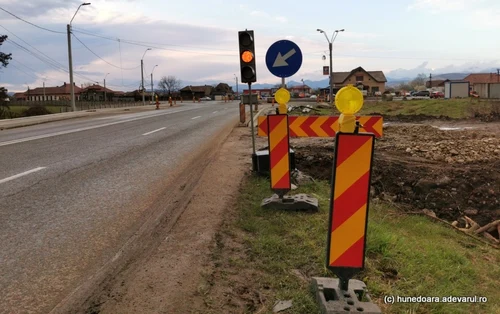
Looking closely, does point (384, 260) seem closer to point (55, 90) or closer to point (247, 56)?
point (247, 56)

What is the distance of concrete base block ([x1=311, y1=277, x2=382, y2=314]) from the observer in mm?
2637

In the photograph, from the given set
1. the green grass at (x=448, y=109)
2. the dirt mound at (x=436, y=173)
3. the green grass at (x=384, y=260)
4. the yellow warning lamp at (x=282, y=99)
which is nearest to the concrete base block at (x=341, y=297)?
the green grass at (x=384, y=260)

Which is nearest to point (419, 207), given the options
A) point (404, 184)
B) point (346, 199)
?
point (404, 184)

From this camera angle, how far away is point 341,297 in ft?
9.18

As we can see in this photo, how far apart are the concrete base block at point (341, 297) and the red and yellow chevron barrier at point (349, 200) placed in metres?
0.16

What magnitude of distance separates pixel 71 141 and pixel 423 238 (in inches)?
408

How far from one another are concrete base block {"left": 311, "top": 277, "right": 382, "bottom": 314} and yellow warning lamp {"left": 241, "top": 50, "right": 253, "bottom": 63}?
204 inches

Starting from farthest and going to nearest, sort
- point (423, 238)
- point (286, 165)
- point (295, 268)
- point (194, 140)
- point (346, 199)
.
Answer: point (194, 140) → point (286, 165) → point (423, 238) → point (295, 268) → point (346, 199)

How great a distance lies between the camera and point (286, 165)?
524 centimetres

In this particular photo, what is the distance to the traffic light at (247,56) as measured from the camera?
7.43 m

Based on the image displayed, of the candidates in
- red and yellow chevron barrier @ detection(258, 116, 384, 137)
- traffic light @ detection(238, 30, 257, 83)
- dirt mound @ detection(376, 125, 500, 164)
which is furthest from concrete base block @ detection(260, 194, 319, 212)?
dirt mound @ detection(376, 125, 500, 164)

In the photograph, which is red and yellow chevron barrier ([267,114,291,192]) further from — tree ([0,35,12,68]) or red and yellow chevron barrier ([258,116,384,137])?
tree ([0,35,12,68])

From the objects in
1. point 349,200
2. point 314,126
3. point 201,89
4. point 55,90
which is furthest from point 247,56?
point 55,90

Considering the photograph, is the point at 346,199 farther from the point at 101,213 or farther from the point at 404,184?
the point at 404,184
